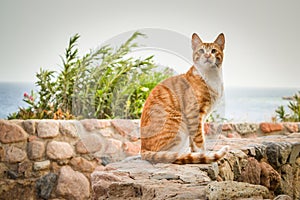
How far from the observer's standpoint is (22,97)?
3.11m

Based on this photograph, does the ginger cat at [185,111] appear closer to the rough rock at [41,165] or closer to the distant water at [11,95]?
the rough rock at [41,165]

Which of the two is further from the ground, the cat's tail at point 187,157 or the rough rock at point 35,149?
the cat's tail at point 187,157

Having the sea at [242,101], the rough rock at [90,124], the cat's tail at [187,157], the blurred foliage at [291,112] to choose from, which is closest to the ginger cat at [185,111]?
the cat's tail at [187,157]

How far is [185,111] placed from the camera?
1.57m

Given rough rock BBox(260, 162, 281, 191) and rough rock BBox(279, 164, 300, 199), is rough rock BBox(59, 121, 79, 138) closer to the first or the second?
rough rock BBox(260, 162, 281, 191)

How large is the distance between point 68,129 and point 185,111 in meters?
1.42

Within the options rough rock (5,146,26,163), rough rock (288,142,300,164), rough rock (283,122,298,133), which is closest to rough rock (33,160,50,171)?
rough rock (5,146,26,163)

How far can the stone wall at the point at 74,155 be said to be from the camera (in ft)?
7.13

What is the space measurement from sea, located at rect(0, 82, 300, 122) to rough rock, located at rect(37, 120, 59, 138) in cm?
52

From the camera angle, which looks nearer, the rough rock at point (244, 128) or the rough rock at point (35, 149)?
the rough rock at point (35, 149)

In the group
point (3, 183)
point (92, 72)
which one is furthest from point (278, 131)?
point (3, 183)

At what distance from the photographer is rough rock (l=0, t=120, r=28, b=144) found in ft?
8.30

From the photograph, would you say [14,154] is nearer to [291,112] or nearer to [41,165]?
[41,165]

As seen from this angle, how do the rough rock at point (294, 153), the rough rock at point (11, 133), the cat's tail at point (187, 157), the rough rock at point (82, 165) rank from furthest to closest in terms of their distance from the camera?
the rough rock at point (82, 165)
the rough rock at point (11, 133)
the rough rock at point (294, 153)
the cat's tail at point (187, 157)
